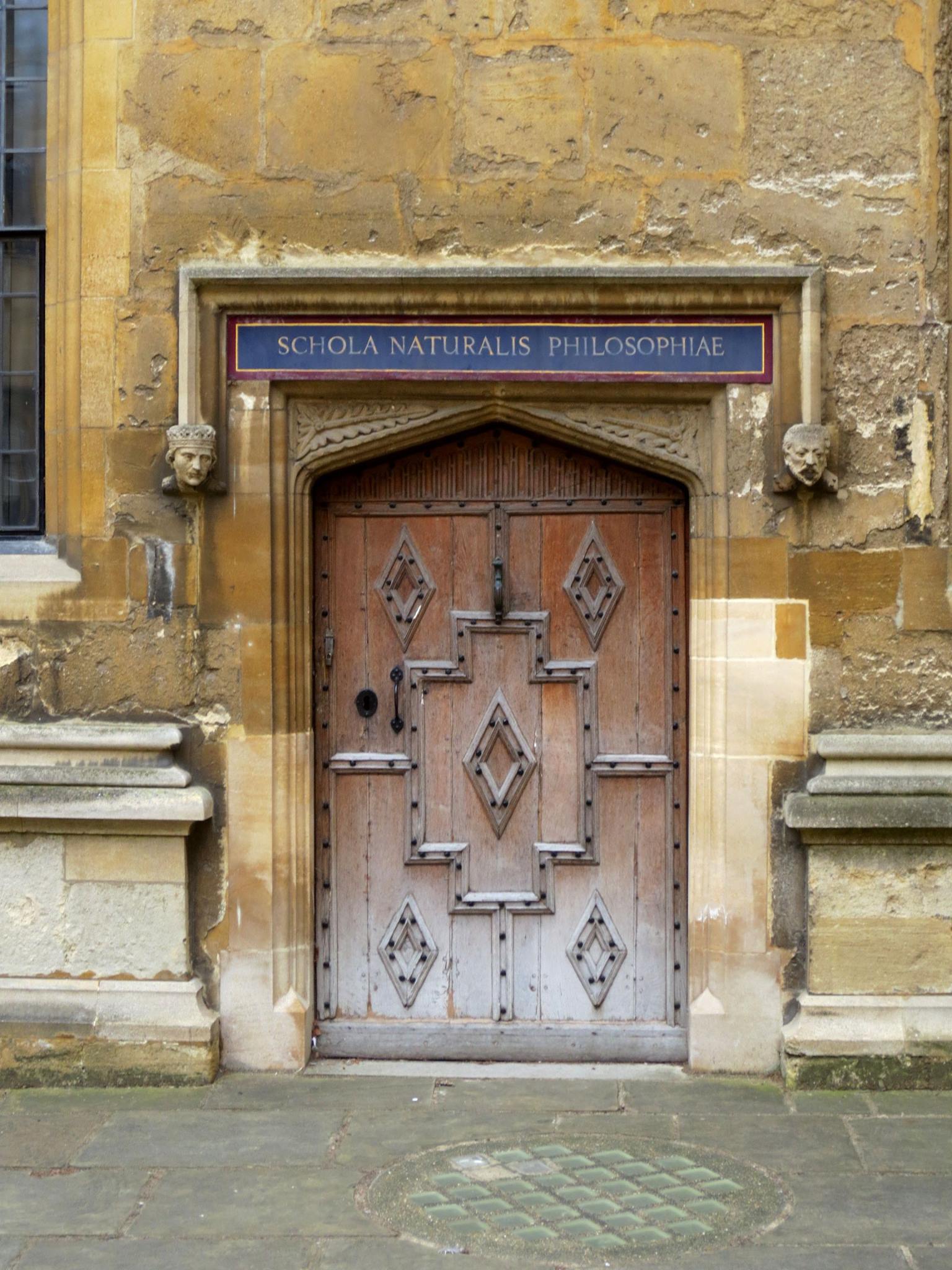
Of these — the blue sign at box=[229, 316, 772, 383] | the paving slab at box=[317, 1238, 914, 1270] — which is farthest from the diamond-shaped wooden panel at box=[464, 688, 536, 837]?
the paving slab at box=[317, 1238, 914, 1270]

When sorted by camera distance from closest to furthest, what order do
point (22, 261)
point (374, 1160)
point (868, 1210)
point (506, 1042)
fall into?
1. point (868, 1210)
2. point (374, 1160)
3. point (506, 1042)
4. point (22, 261)

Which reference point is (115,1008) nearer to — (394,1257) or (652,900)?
(394,1257)

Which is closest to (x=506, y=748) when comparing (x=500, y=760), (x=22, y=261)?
(x=500, y=760)

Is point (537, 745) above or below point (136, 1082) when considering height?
above

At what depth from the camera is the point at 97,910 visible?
603 cm

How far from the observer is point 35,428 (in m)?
6.40

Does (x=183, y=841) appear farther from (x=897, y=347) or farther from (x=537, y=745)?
(x=897, y=347)

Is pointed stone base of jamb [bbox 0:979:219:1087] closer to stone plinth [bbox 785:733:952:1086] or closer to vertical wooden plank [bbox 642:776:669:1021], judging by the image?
vertical wooden plank [bbox 642:776:669:1021]

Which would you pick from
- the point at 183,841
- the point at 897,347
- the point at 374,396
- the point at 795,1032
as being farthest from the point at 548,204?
the point at 795,1032

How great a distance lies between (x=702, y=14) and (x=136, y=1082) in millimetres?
4707

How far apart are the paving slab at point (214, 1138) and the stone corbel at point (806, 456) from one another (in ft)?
9.62

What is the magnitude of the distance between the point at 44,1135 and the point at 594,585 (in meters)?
2.96

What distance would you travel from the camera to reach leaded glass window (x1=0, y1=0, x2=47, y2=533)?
6.40 metres

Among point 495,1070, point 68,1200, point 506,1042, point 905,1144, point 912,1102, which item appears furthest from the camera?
point 506,1042
